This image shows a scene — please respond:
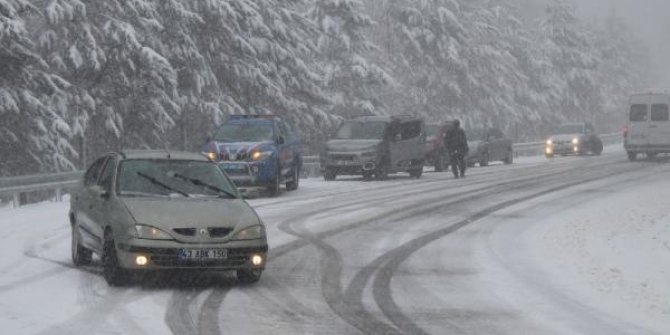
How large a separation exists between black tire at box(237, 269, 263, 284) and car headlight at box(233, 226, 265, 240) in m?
0.45

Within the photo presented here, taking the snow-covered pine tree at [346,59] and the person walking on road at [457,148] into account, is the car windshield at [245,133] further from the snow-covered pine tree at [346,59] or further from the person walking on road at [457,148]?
the snow-covered pine tree at [346,59]

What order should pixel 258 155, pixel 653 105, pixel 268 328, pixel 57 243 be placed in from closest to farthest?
pixel 268 328, pixel 57 243, pixel 258 155, pixel 653 105

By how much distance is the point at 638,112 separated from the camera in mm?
41875

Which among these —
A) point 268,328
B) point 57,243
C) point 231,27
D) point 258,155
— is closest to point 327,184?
point 258,155

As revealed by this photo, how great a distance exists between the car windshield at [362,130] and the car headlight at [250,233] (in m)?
19.6

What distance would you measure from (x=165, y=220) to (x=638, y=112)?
34.3 metres

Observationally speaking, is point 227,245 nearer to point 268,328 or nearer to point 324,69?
point 268,328

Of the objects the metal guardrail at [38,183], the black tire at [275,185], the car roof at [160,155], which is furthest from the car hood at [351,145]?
the car roof at [160,155]

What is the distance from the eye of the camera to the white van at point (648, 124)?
41.2 metres

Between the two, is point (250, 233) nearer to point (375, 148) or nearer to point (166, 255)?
point (166, 255)

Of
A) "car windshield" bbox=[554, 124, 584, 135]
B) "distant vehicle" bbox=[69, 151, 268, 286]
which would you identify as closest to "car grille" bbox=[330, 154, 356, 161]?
"distant vehicle" bbox=[69, 151, 268, 286]

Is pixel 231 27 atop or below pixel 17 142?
atop

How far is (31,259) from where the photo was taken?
13266 millimetres

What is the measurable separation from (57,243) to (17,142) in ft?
35.6
